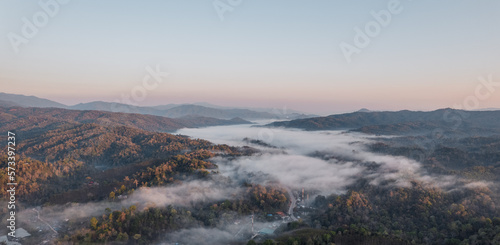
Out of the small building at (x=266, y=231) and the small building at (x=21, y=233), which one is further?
the small building at (x=266, y=231)

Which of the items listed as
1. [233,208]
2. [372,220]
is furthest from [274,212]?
[372,220]

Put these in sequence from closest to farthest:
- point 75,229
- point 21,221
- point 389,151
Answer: point 75,229 → point 21,221 → point 389,151

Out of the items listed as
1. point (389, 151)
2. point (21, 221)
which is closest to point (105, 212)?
point (21, 221)

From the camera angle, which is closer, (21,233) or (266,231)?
(21,233)

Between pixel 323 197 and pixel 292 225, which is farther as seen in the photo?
pixel 323 197

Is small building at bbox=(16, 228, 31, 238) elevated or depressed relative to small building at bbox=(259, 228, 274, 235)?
elevated

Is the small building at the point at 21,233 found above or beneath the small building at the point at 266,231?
above

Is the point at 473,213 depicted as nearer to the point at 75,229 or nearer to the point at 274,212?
the point at 274,212

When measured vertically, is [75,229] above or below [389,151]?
below

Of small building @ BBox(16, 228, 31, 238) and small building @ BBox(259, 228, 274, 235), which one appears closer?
small building @ BBox(16, 228, 31, 238)

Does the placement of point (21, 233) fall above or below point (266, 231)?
above

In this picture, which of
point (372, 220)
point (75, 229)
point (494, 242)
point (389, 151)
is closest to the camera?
point (494, 242)
